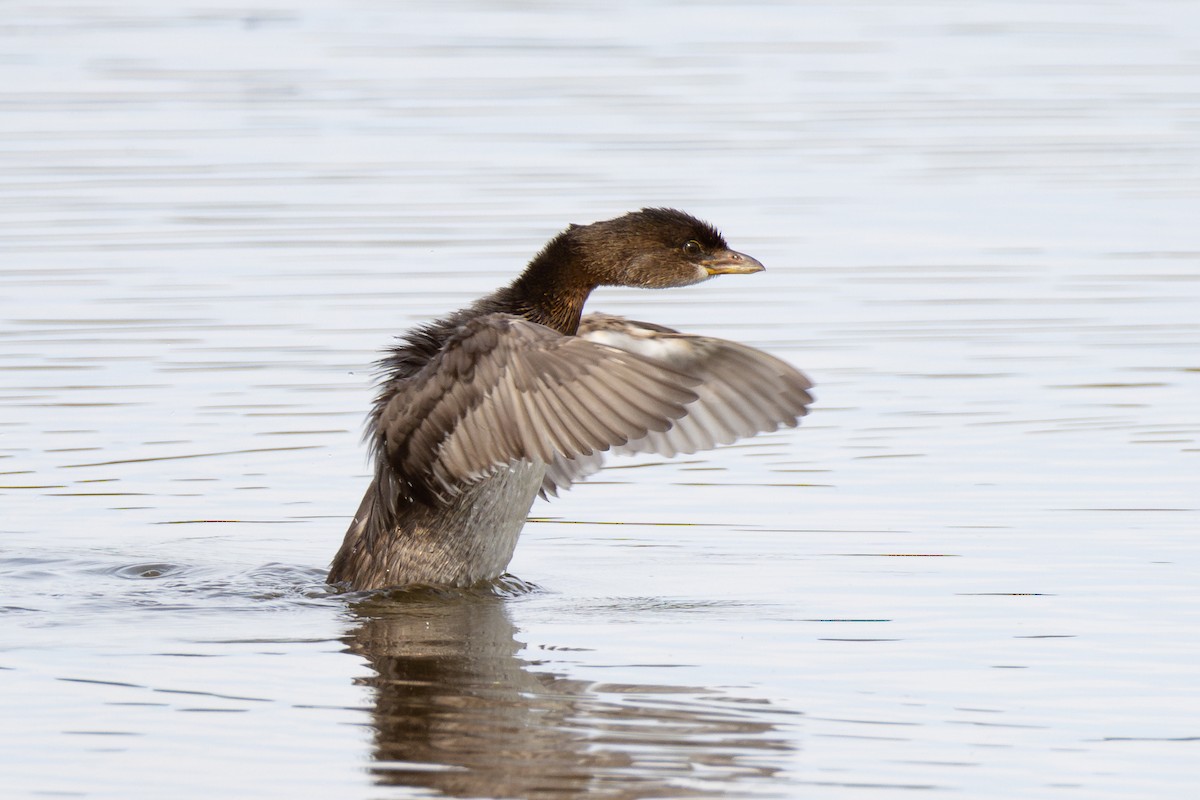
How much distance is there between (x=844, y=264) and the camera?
15.4m

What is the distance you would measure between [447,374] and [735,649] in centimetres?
143

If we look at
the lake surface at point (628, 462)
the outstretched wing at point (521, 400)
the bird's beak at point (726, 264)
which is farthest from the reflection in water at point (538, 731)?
the bird's beak at point (726, 264)

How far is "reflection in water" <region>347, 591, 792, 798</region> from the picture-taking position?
256 inches

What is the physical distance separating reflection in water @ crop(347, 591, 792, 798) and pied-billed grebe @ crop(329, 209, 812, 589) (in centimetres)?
78

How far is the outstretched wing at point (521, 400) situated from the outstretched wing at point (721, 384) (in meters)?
0.78

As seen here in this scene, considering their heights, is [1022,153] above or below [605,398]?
above

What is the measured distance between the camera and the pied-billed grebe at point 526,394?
8.20 metres

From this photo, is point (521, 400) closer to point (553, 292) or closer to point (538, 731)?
point (553, 292)

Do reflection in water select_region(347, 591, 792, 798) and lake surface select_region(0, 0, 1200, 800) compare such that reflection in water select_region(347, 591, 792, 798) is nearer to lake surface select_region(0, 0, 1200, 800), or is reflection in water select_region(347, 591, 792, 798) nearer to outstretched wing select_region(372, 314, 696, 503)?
lake surface select_region(0, 0, 1200, 800)

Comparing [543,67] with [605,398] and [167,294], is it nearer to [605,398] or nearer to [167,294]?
[167,294]

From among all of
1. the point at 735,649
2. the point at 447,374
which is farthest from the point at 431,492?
the point at 735,649

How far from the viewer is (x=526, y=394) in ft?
26.9

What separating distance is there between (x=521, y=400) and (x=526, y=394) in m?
0.03

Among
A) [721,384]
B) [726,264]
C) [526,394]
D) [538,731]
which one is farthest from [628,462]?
[538,731]
